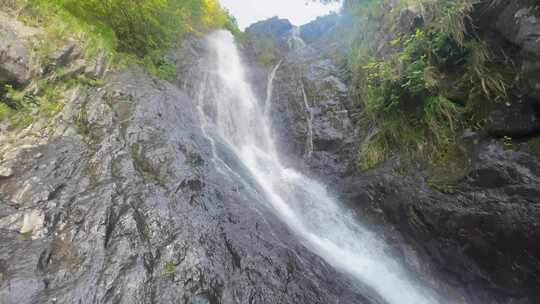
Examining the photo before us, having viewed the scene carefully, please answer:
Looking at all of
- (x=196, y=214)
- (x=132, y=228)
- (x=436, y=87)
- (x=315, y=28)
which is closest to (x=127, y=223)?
(x=132, y=228)

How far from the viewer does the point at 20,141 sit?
11.6ft

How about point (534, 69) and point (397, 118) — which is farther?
point (397, 118)

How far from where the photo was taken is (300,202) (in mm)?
5770

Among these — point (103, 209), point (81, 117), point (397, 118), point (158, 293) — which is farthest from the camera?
point (397, 118)

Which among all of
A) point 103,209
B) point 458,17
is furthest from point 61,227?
point 458,17

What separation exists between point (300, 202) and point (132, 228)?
11.9ft

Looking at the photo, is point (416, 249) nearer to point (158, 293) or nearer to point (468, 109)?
point (468, 109)

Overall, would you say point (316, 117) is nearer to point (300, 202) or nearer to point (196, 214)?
point (300, 202)

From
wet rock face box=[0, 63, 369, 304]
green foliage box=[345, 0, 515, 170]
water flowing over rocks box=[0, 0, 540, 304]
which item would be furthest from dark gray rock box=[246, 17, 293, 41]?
wet rock face box=[0, 63, 369, 304]

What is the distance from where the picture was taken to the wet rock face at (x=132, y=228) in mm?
2457

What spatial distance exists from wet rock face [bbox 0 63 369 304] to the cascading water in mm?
951

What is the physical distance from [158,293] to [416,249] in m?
4.12

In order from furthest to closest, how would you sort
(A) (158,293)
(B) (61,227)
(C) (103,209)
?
(C) (103,209) < (B) (61,227) < (A) (158,293)

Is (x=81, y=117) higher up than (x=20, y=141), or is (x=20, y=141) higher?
(x=81, y=117)
